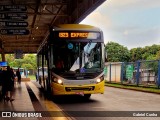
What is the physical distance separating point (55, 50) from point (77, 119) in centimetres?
594

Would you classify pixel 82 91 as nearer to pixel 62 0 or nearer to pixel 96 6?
pixel 96 6

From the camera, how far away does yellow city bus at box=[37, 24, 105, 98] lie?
1545cm

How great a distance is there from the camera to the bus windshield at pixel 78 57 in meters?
15.6

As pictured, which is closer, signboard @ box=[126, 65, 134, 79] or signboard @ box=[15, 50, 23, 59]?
signboard @ box=[126, 65, 134, 79]

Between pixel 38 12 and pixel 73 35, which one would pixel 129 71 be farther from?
pixel 73 35

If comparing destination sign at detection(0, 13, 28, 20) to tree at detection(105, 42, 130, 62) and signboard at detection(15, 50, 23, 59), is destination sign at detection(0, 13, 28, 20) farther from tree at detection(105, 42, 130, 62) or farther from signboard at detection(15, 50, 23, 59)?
tree at detection(105, 42, 130, 62)

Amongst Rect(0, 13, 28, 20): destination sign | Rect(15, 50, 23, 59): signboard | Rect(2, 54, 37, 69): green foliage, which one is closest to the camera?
Rect(0, 13, 28, 20): destination sign

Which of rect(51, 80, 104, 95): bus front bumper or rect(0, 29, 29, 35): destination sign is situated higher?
rect(0, 29, 29, 35): destination sign

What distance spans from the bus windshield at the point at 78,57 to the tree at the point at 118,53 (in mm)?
67825

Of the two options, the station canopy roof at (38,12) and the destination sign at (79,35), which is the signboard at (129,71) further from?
the destination sign at (79,35)

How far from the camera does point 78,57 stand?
619 inches

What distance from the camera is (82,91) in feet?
51.0

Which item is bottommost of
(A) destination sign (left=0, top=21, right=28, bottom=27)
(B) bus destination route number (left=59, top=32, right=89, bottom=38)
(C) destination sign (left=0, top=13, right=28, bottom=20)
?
(B) bus destination route number (left=59, top=32, right=89, bottom=38)

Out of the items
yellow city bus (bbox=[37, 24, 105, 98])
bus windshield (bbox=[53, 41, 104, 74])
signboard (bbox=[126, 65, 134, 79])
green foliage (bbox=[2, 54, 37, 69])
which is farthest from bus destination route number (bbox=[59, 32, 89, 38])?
green foliage (bbox=[2, 54, 37, 69])
